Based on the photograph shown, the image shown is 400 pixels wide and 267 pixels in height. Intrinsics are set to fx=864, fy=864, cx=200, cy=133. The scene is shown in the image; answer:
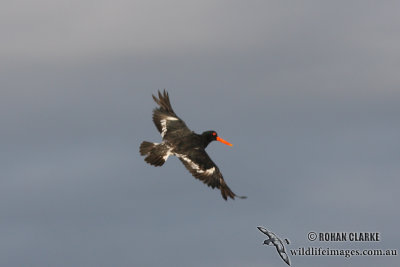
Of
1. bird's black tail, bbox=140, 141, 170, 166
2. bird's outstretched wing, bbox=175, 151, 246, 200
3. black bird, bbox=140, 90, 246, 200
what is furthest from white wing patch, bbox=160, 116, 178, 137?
bird's outstretched wing, bbox=175, 151, 246, 200

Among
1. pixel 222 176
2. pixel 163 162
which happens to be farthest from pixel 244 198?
pixel 163 162

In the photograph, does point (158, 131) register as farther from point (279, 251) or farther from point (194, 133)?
point (279, 251)

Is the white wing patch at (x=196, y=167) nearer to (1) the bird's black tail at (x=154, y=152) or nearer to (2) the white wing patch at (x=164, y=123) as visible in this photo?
(1) the bird's black tail at (x=154, y=152)

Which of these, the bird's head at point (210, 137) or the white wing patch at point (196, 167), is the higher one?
the bird's head at point (210, 137)

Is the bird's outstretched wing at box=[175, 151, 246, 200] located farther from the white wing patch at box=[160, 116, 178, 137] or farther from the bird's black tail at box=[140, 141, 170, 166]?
the white wing patch at box=[160, 116, 178, 137]

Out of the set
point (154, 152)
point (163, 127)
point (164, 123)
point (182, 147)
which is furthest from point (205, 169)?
point (164, 123)

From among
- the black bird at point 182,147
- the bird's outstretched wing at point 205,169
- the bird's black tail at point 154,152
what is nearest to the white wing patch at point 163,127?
the black bird at point 182,147

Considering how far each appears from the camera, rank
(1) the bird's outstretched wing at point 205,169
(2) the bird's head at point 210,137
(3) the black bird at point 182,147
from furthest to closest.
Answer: (2) the bird's head at point 210,137 < (3) the black bird at point 182,147 < (1) the bird's outstretched wing at point 205,169

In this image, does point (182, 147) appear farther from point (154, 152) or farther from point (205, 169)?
point (205, 169)

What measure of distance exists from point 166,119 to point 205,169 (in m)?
5.81

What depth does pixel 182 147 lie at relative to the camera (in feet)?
147

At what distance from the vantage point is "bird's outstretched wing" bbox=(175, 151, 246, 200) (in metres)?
42.3

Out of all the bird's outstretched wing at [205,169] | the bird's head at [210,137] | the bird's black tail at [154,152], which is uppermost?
the bird's head at [210,137]

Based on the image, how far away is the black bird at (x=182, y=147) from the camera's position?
4281 centimetres
